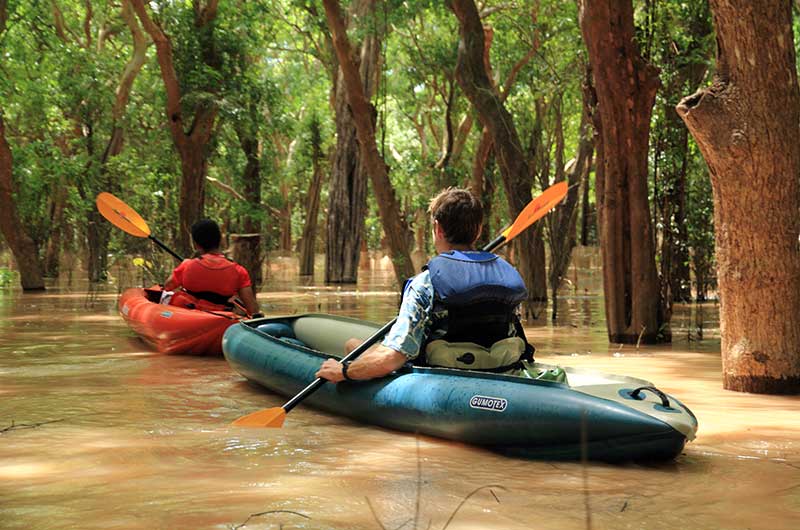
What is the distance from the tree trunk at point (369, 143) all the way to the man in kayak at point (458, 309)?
860cm

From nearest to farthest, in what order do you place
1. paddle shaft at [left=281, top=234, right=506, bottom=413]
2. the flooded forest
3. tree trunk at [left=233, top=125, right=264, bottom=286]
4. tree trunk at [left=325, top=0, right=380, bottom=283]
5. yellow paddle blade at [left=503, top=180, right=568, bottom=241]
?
the flooded forest → paddle shaft at [left=281, top=234, right=506, bottom=413] → yellow paddle blade at [left=503, top=180, right=568, bottom=241] → tree trunk at [left=233, top=125, right=264, bottom=286] → tree trunk at [left=325, top=0, right=380, bottom=283]

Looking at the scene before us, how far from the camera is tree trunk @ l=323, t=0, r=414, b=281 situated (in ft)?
43.5

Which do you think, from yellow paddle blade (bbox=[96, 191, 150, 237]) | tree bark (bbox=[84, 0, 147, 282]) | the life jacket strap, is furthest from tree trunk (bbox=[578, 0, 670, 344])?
tree bark (bbox=[84, 0, 147, 282])

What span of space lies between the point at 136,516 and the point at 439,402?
171 cm

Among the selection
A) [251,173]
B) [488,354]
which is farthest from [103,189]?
[488,354]

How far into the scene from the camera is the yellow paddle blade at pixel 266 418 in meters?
4.97

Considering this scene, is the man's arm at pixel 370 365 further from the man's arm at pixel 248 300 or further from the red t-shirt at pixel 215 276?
the red t-shirt at pixel 215 276

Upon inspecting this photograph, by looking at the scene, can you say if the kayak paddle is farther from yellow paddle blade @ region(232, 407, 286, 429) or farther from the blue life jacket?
the blue life jacket

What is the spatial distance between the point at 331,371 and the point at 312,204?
68.2 ft

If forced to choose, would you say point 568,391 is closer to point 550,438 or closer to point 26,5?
point 550,438

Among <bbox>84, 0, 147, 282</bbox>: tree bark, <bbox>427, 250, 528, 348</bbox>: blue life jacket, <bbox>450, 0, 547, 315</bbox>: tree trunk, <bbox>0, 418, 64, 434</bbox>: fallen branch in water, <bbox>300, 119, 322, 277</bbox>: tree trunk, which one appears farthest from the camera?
<bbox>300, 119, 322, 277</bbox>: tree trunk

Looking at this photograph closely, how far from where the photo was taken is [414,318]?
4680 millimetres

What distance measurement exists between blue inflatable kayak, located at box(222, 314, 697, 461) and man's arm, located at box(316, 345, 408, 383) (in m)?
0.07

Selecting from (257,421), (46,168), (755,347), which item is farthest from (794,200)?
(46,168)
